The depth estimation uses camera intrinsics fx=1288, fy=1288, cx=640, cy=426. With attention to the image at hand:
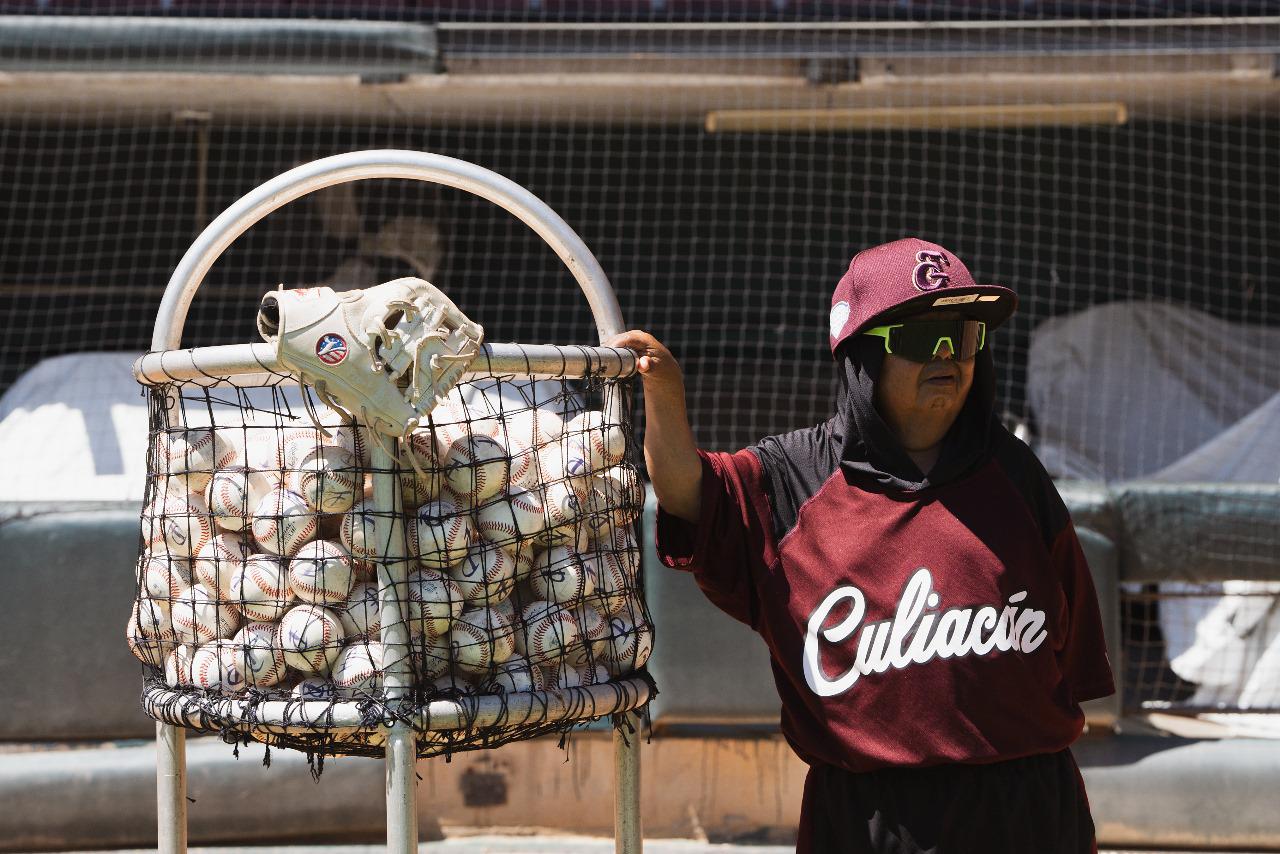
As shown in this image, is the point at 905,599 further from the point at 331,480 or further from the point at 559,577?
the point at 331,480

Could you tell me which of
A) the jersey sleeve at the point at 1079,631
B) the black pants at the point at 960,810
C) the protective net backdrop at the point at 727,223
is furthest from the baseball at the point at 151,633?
the protective net backdrop at the point at 727,223

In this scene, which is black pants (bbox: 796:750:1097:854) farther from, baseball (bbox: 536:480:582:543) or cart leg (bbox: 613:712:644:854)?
baseball (bbox: 536:480:582:543)

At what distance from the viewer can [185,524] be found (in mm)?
1923

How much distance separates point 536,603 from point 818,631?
0.48 meters

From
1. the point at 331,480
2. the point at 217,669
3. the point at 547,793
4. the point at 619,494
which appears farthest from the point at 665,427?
the point at 547,793

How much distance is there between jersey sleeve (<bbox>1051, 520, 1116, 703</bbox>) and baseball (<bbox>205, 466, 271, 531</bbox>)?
129 cm

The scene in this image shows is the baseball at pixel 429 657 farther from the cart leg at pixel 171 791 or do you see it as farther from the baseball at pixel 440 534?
the cart leg at pixel 171 791

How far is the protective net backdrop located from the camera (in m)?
5.98

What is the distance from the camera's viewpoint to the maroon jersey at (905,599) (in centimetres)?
203

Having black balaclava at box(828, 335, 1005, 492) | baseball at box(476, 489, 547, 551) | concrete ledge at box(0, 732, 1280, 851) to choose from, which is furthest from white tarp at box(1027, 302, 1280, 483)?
baseball at box(476, 489, 547, 551)

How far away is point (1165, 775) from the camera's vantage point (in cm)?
381

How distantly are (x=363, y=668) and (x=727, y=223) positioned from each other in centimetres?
501

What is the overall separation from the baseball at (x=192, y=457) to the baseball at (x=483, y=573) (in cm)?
41

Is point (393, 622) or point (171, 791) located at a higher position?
point (393, 622)
